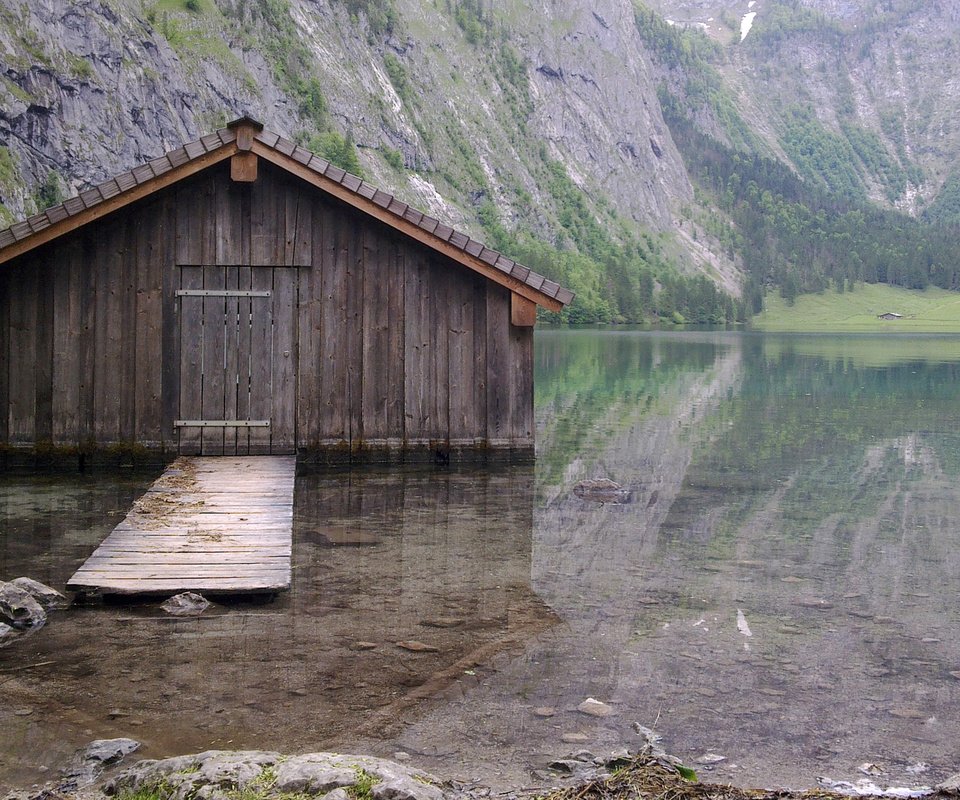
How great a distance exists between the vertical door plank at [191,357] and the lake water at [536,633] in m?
1.04

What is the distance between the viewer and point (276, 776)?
17.1 ft

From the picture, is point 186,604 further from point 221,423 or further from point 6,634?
point 221,423

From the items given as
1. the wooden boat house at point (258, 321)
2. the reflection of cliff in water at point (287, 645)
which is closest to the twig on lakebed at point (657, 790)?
the reflection of cliff in water at point (287, 645)

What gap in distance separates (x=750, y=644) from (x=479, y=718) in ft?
7.97

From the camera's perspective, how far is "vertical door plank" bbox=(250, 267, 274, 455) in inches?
592

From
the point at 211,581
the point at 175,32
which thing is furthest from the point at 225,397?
the point at 175,32

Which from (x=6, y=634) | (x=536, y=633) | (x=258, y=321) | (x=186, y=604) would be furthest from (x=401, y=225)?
(x=6, y=634)

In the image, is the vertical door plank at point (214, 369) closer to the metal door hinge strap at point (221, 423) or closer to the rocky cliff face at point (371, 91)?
the metal door hinge strap at point (221, 423)

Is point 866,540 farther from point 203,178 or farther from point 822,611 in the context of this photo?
point 203,178

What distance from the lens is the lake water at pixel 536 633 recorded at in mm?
6227

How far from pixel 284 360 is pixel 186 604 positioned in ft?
22.8

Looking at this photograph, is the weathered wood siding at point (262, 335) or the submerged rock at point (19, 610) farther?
the weathered wood siding at point (262, 335)

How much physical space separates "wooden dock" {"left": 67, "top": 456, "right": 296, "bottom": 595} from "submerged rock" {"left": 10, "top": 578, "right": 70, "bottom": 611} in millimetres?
167

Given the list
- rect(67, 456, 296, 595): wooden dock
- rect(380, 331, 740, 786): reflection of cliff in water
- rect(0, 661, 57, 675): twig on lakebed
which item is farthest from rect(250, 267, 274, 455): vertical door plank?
rect(0, 661, 57, 675): twig on lakebed
